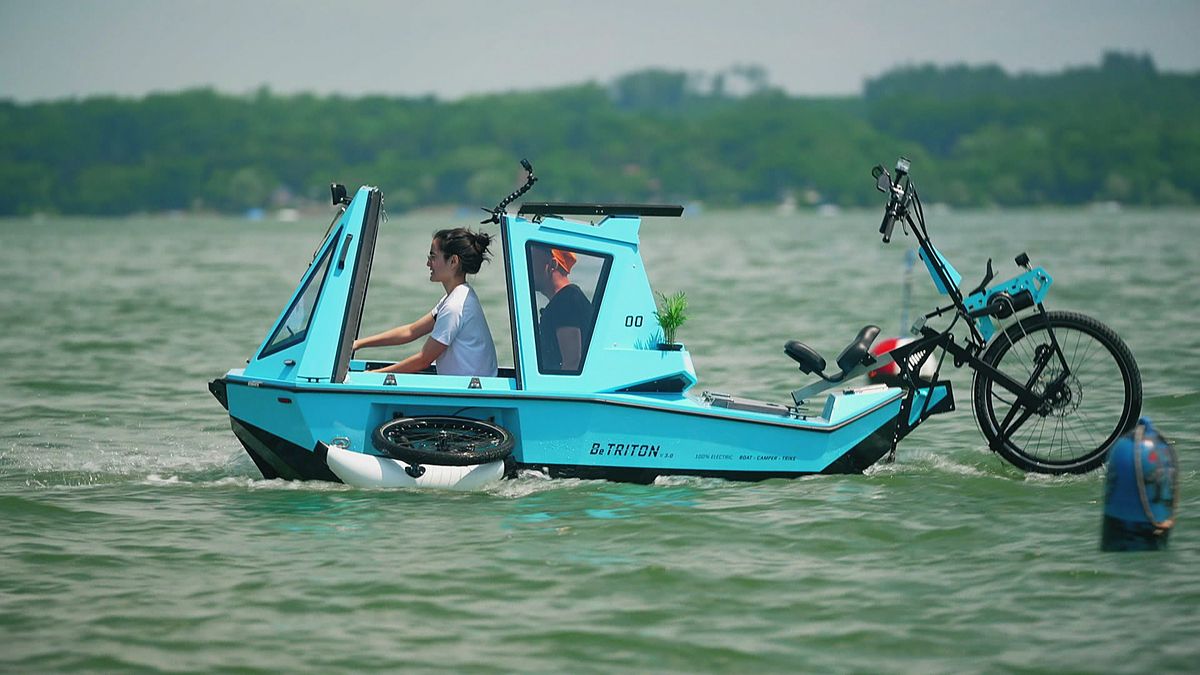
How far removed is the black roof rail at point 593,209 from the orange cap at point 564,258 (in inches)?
10.0

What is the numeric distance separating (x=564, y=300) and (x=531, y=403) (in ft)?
2.37

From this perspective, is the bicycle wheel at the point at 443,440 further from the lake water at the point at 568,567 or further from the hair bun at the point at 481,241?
the hair bun at the point at 481,241

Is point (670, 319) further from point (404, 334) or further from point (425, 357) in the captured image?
point (404, 334)

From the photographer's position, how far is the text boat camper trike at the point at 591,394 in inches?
393

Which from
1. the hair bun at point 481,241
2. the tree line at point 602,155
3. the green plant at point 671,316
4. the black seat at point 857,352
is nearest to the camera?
the green plant at point 671,316

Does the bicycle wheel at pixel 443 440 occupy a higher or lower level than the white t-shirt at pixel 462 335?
lower

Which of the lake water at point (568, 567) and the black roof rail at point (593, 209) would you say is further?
the black roof rail at point (593, 209)

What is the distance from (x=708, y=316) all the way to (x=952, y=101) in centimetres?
17204

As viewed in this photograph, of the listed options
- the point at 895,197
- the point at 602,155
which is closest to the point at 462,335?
the point at 895,197

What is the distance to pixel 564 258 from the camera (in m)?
10.3

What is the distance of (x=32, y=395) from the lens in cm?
1588

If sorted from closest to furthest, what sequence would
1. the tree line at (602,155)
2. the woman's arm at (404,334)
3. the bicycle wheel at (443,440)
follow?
the bicycle wheel at (443,440) < the woman's arm at (404,334) < the tree line at (602,155)

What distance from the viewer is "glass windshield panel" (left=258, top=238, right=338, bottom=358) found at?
10.2 metres

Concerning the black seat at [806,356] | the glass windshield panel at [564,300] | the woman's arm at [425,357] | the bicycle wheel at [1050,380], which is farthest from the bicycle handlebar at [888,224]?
the woman's arm at [425,357]
